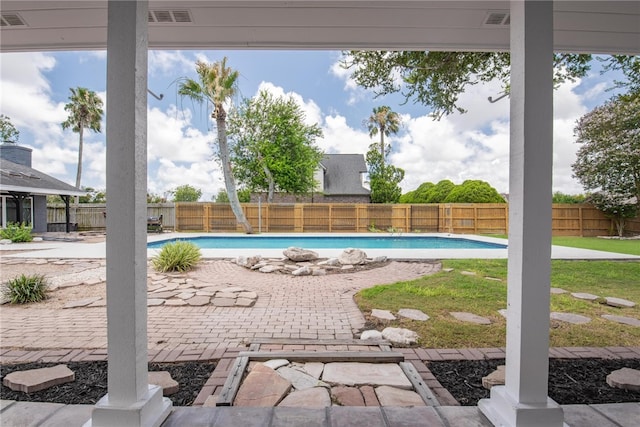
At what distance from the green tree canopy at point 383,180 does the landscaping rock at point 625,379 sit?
1878 cm

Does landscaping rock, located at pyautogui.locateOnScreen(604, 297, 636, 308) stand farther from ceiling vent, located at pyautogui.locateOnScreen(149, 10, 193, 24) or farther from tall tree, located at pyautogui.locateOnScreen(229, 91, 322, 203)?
tall tree, located at pyautogui.locateOnScreen(229, 91, 322, 203)

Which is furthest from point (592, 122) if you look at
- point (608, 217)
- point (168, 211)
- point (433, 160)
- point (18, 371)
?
point (168, 211)

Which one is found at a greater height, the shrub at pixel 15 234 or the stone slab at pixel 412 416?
the shrub at pixel 15 234

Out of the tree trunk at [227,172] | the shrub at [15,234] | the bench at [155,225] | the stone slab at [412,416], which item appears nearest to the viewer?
the stone slab at [412,416]

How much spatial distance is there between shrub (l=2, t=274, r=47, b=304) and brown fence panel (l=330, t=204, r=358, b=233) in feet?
42.2

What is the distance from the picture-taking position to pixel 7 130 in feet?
63.8

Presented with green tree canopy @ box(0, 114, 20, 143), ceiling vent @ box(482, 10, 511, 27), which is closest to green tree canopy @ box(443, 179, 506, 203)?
ceiling vent @ box(482, 10, 511, 27)

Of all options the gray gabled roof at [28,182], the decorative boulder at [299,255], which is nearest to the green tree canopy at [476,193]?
the decorative boulder at [299,255]

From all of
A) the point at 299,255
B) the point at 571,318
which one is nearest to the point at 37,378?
the point at 571,318

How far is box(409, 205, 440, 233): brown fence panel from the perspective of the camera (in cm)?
1628

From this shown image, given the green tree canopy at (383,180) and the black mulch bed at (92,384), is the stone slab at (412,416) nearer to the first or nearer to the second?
the black mulch bed at (92,384)

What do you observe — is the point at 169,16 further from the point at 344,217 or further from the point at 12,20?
the point at 344,217

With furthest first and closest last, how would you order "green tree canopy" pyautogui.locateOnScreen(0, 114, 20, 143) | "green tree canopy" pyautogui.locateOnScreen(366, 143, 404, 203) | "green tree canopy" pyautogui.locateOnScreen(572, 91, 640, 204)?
"green tree canopy" pyautogui.locateOnScreen(366, 143, 404, 203), "green tree canopy" pyautogui.locateOnScreen(0, 114, 20, 143), "green tree canopy" pyautogui.locateOnScreen(572, 91, 640, 204)

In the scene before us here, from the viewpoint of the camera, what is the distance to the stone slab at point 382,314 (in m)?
3.40
